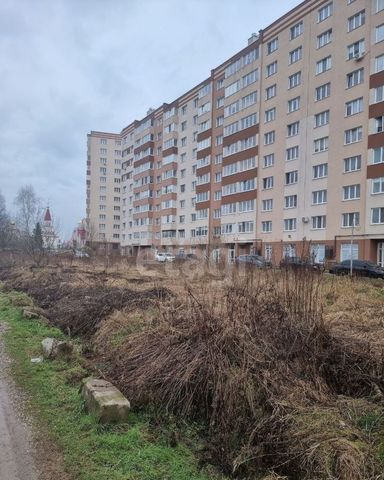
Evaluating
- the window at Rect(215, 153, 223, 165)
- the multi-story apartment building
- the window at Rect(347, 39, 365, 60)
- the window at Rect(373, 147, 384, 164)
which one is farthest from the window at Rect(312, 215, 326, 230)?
the window at Rect(215, 153, 223, 165)

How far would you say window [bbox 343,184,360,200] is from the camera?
3894cm

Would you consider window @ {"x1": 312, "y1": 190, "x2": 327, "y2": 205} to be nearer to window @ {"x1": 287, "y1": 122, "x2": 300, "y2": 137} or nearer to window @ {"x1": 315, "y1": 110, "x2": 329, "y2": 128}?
window @ {"x1": 315, "y1": 110, "x2": 329, "y2": 128}

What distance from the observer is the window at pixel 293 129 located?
4700 cm

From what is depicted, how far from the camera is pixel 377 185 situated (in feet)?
121

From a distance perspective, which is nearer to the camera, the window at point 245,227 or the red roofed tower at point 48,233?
the red roofed tower at point 48,233

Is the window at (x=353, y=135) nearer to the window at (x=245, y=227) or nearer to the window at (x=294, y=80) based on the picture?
the window at (x=294, y=80)

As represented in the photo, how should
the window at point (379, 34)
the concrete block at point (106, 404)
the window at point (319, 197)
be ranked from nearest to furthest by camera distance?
the concrete block at point (106, 404) < the window at point (379, 34) < the window at point (319, 197)

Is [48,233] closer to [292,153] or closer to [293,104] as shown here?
[292,153]

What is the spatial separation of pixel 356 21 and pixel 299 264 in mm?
41767

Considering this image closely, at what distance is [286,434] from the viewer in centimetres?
417

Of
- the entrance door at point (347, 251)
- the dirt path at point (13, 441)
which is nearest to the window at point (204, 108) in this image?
the entrance door at point (347, 251)

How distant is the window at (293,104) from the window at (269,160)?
5415 mm

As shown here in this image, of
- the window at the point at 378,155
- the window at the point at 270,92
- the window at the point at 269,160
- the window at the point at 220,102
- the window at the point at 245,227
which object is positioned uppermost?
the window at the point at 220,102

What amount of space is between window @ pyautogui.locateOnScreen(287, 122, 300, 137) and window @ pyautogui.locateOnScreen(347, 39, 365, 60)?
867 cm
